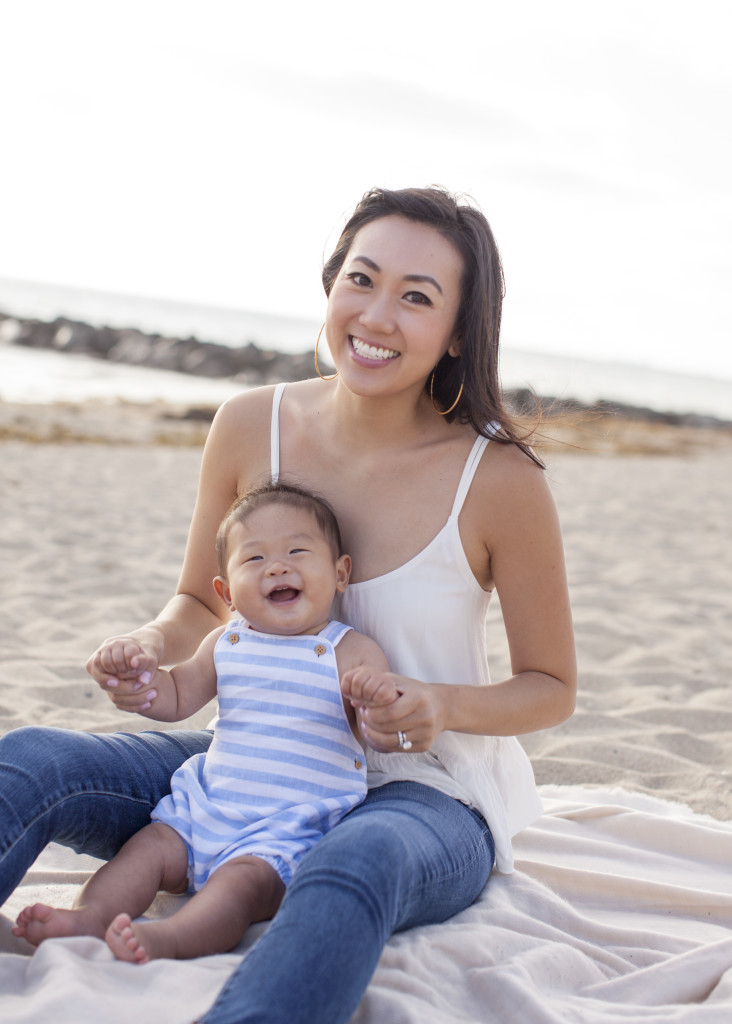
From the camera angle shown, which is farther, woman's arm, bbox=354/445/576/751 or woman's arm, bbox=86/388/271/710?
woman's arm, bbox=86/388/271/710

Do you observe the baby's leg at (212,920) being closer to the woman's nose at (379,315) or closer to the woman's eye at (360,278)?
the woman's nose at (379,315)

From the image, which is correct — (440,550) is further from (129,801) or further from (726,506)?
(726,506)

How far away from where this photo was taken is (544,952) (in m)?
1.96

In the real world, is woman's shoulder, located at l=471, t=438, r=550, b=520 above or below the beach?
above

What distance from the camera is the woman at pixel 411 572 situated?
190 cm

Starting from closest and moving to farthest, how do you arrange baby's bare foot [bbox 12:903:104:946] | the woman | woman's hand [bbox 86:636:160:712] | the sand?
baby's bare foot [bbox 12:903:104:946], the woman, woman's hand [bbox 86:636:160:712], the sand

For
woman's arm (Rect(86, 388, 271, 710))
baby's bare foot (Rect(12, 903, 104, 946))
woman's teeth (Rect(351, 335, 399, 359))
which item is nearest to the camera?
baby's bare foot (Rect(12, 903, 104, 946))

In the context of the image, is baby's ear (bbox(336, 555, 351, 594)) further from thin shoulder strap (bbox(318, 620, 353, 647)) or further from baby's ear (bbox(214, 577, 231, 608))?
baby's ear (bbox(214, 577, 231, 608))

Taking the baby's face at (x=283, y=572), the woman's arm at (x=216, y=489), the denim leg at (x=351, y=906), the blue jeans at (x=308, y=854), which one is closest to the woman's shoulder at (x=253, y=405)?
the woman's arm at (x=216, y=489)

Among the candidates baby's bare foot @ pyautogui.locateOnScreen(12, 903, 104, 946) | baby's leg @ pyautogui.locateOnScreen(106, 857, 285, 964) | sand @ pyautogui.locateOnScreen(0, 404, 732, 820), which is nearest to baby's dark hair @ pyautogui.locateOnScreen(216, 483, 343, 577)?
baby's leg @ pyautogui.locateOnScreen(106, 857, 285, 964)

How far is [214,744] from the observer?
2.07m

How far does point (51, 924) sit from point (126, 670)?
1.68 ft

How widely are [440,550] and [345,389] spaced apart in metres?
0.57

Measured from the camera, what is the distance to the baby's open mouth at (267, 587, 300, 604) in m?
2.10
